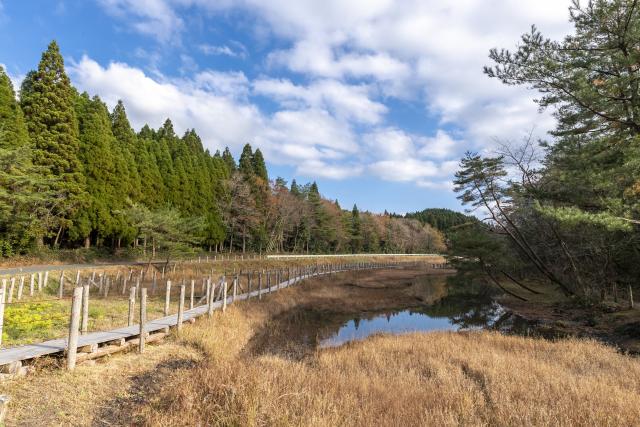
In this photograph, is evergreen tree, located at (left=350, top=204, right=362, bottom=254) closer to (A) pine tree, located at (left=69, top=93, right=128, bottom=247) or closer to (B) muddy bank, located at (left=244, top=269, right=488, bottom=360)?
(B) muddy bank, located at (left=244, top=269, right=488, bottom=360)

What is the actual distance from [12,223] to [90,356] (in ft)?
79.2

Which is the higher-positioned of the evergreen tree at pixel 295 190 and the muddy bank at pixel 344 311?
the evergreen tree at pixel 295 190

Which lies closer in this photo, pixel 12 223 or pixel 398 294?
pixel 12 223

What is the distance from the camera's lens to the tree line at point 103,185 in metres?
27.3

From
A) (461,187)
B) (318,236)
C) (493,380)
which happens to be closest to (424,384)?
(493,380)

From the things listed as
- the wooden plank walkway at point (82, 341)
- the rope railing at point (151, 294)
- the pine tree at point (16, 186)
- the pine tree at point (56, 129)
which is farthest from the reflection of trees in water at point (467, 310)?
the pine tree at point (56, 129)

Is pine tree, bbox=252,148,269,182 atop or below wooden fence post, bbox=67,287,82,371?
atop

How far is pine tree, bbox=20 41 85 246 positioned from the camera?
98.9ft

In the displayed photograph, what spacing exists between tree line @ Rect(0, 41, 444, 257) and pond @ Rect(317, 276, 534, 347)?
1848 centimetres

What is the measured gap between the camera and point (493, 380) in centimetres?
846

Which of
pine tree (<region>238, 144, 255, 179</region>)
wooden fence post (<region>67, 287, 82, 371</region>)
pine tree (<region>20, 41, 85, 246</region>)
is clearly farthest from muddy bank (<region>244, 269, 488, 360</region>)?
pine tree (<region>238, 144, 255, 179</region>)

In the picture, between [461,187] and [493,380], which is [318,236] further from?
[493,380]

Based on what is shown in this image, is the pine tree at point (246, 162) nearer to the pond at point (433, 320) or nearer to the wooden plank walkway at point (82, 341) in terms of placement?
the pond at point (433, 320)

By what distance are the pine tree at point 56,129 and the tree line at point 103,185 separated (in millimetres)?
73
